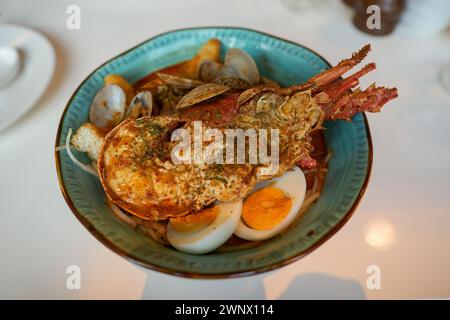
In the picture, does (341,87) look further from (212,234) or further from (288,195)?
(212,234)

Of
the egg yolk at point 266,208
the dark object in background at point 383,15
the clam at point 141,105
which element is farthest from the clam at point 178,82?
the dark object in background at point 383,15

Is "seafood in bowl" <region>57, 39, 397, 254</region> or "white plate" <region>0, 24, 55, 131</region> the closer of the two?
"seafood in bowl" <region>57, 39, 397, 254</region>

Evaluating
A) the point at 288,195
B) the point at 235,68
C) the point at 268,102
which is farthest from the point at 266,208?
the point at 235,68

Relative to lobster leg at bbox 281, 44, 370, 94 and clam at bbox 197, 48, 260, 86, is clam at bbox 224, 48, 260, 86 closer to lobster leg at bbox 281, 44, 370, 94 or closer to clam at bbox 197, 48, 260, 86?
clam at bbox 197, 48, 260, 86

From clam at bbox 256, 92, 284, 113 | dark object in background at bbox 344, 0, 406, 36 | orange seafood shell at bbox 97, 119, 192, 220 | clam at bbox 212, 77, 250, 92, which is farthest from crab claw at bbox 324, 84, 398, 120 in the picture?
dark object in background at bbox 344, 0, 406, 36

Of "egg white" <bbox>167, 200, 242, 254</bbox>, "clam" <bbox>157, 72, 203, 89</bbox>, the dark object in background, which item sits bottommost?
"egg white" <bbox>167, 200, 242, 254</bbox>
